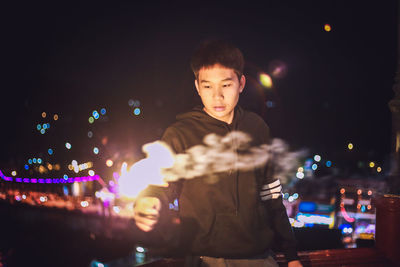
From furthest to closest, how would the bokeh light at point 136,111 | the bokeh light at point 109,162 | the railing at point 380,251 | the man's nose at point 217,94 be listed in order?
the bokeh light at point 109,162, the bokeh light at point 136,111, the railing at point 380,251, the man's nose at point 217,94

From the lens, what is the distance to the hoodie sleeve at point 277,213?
2.36 meters

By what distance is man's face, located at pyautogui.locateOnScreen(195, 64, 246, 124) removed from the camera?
7.45 ft

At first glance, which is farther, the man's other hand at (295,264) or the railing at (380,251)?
the railing at (380,251)

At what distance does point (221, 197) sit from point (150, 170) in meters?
0.55

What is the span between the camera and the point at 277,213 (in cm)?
240

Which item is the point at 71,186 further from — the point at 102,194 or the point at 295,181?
the point at 295,181

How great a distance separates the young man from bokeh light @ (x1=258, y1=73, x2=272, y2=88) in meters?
24.0

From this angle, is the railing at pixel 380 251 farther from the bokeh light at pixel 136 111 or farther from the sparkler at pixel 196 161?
the bokeh light at pixel 136 111

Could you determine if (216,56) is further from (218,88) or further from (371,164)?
(371,164)

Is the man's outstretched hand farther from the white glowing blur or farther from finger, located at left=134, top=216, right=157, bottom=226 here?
the white glowing blur

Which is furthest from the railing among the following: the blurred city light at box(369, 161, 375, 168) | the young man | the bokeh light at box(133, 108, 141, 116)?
the blurred city light at box(369, 161, 375, 168)

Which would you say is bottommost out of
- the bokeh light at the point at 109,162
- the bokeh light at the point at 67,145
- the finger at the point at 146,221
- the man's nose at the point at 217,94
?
the finger at the point at 146,221

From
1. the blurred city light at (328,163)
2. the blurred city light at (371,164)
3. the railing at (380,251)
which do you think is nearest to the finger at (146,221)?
the railing at (380,251)

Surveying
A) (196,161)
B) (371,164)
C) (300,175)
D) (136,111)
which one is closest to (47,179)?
(136,111)
